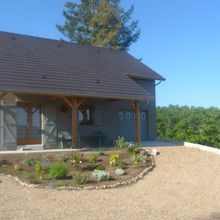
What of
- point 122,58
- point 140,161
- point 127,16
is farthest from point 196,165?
point 127,16

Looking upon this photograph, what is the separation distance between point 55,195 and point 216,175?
6.70m

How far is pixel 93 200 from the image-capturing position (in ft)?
33.2

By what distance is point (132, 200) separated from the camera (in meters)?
10.4

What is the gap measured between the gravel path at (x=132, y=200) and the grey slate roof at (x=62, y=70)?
5.48 m

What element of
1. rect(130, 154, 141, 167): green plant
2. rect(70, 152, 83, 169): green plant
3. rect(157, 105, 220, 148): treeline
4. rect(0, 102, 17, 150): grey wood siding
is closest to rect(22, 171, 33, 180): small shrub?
rect(70, 152, 83, 169): green plant

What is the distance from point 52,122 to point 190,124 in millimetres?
9631

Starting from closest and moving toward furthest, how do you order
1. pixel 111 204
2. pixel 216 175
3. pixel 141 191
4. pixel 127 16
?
1. pixel 111 204
2. pixel 141 191
3. pixel 216 175
4. pixel 127 16

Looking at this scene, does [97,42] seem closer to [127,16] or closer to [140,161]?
[127,16]

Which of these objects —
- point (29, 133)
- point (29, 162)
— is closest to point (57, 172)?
point (29, 162)

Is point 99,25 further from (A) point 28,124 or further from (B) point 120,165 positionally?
(B) point 120,165

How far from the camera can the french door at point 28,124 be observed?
18672mm

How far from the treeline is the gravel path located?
10191 millimetres

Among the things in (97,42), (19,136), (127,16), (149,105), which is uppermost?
(127,16)

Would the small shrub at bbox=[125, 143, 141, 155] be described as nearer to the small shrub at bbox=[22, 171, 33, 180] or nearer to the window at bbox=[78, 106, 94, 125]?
the window at bbox=[78, 106, 94, 125]
